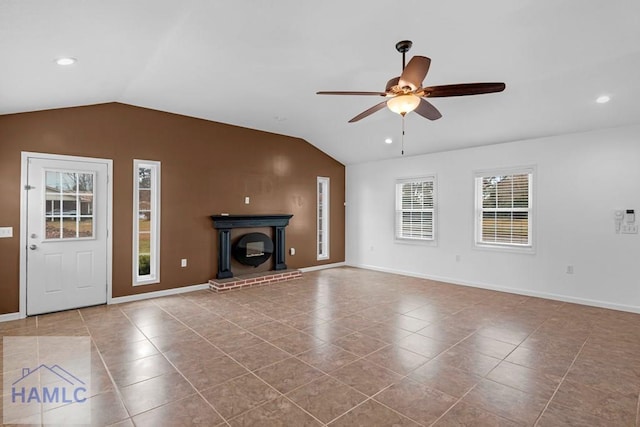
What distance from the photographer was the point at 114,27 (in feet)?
8.36

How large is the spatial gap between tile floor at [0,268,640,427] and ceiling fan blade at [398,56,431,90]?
2.41 m

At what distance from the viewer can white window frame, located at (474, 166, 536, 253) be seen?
18.0 ft

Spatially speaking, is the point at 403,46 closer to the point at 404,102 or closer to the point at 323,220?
the point at 404,102

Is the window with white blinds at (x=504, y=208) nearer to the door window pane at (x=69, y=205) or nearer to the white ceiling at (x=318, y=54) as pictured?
the white ceiling at (x=318, y=54)

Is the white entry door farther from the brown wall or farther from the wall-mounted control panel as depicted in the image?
the wall-mounted control panel

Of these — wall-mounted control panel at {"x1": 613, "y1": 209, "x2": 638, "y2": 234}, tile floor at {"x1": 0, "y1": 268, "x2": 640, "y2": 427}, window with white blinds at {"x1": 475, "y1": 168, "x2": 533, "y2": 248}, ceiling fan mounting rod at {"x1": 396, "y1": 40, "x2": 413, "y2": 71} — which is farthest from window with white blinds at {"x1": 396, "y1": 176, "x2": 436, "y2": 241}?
ceiling fan mounting rod at {"x1": 396, "y1": 40, "x2": 413, "y2": 71}

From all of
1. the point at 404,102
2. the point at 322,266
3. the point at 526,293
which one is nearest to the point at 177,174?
the point at 322,266

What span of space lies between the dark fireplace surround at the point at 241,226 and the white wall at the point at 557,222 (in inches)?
103

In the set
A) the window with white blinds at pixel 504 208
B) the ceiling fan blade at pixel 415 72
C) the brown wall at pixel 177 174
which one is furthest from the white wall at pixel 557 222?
the ceiling fan blade at pixel 415 72

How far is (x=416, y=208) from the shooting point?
7.05 meters

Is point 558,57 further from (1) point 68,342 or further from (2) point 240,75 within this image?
(1) point 68,342

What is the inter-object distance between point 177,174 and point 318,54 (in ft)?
10.8

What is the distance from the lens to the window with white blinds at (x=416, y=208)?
6824mm

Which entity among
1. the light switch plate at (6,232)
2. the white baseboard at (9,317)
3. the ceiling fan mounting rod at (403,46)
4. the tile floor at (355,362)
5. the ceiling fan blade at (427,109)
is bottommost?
the tile floor at (355,362)
